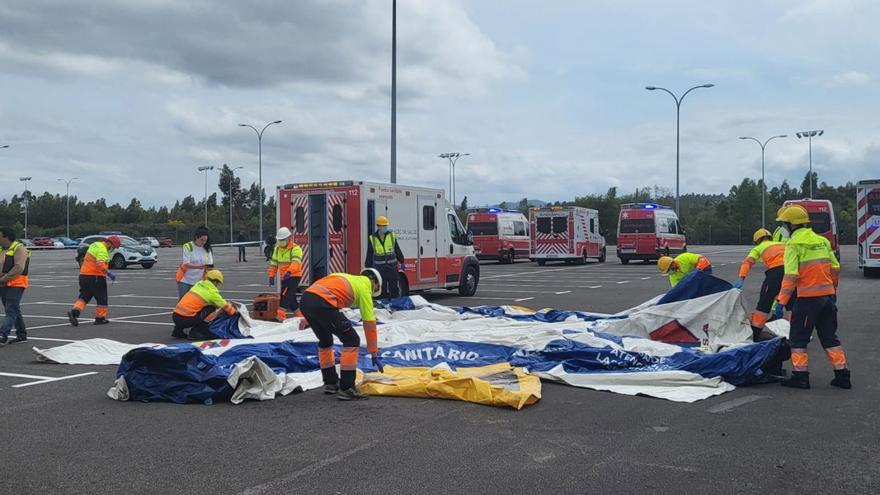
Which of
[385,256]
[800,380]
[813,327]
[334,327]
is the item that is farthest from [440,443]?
[385,256]

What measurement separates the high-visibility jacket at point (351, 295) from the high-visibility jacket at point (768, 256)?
223 inches

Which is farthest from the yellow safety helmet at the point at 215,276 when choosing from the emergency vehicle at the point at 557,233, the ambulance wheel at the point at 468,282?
the emergency vehicle at the point at 557,233

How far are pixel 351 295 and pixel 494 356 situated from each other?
259 centimetres

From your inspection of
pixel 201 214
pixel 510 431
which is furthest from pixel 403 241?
pixel 201 214

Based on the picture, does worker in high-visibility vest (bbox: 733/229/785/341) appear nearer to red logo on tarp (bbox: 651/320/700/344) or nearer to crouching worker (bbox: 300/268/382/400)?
red logo on tarp (bbox: 651/320/700/344)

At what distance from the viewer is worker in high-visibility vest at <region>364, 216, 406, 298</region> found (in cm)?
1524

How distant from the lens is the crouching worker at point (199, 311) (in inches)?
465

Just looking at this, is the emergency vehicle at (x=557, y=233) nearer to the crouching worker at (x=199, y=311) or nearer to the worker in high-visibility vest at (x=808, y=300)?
the crouching worker at (x=199, y=311)

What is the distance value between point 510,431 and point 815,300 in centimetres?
384

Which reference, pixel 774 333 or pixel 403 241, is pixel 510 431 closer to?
pixel 774 333

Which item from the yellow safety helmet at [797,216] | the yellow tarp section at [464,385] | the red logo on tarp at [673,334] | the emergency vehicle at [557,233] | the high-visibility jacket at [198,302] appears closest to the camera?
the yellow tarp section at [464,385]

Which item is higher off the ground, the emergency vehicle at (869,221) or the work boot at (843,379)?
the emergency vehicle at (869,221)

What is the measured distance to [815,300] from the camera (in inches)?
312

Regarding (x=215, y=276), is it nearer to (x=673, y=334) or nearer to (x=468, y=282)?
(x=673, y=334)
